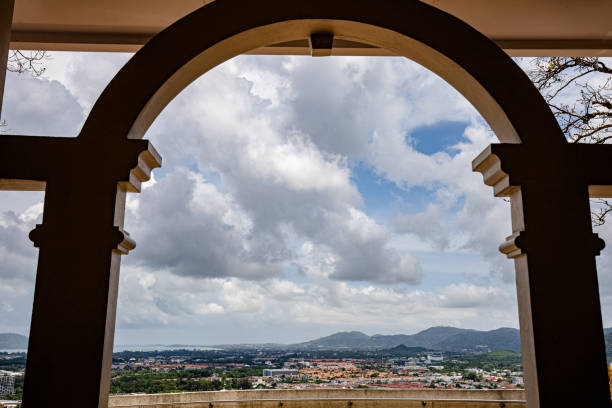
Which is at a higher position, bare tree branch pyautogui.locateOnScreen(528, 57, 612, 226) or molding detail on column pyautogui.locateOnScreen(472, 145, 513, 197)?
bare tree branch pyautogui.locateOnScreen(528, 57, 612, 226)

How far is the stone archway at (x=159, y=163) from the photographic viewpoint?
2207mm

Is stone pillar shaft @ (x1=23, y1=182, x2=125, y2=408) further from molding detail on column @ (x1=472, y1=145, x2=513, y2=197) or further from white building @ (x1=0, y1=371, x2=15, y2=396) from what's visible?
molding detail on column @ (x1=472, y1=145, x2=513, y2=197)

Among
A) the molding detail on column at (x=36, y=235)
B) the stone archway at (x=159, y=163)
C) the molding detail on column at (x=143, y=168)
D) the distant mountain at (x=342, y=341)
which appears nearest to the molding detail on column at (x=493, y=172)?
the stone archway at (x=159, y=163)

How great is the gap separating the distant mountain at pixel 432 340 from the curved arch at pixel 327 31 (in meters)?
4.57

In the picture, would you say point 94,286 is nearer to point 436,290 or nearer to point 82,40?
point 82,40

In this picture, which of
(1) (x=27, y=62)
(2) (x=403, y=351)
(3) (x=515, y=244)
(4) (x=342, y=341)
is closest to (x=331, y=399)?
(2) (x=403, y=351)

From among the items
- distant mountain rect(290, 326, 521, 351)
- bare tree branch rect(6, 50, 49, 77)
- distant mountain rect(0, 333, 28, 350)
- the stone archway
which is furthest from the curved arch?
distant mountain rect(290, 326, 521, 351)

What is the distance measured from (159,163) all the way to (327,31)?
4.21ft

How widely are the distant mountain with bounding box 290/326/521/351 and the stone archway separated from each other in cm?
430

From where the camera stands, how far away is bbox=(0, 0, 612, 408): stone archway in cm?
221

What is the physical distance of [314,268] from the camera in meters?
11.3

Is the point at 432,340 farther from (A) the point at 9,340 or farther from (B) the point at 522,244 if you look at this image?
(A) the point at 9,340

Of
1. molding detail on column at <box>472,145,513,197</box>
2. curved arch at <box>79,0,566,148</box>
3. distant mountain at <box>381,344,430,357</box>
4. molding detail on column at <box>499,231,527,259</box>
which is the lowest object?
distant mountain at <box>381,344,430,357</box>

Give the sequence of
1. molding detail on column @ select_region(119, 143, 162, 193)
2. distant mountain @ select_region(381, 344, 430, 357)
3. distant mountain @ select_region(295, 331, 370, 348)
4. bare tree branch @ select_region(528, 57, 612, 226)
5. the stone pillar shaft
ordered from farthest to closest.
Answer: distant mountain @ select_region(295, 331, 370, 348) < distant mountain @ select_region(381, 344, 430, 357) < bare tree branch @ select_region(528, 57, 612, 226) < molding detail on column @ select_region(119, 143, 162, 193) < the stone pillar shaft
